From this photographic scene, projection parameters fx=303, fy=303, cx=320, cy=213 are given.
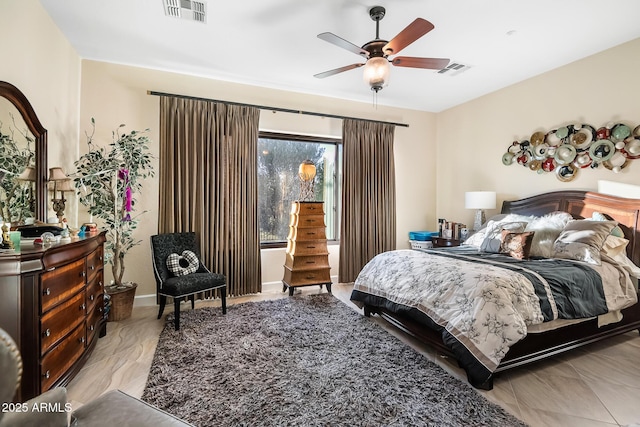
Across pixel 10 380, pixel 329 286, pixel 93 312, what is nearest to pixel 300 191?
pixel 329 286

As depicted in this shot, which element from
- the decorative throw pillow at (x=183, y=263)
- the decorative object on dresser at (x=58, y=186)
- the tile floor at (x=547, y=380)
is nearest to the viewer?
the tile floor at (x=547, y=380)

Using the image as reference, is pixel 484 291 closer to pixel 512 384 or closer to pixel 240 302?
pixel 512 384

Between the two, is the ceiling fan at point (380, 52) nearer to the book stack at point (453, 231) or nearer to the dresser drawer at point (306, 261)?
the dresser drawer at point (306, 261)

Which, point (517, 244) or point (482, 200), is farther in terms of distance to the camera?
point (482, 200)

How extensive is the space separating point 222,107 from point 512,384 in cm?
398

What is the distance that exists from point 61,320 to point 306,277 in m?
2.52

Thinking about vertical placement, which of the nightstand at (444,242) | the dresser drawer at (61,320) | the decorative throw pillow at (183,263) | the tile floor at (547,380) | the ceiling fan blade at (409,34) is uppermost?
the ceiling fan blade at (409,34)

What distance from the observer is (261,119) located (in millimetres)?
4125

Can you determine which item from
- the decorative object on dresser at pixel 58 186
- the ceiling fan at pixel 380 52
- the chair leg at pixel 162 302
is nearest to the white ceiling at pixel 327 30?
the ceiling fan at pixel 380 52

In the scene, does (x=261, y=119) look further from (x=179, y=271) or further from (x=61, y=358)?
(x=61, y=358)

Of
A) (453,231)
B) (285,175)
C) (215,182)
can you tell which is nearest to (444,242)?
(453,231)

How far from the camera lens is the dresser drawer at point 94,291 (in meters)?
2.23

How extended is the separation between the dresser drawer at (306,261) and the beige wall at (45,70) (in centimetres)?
244

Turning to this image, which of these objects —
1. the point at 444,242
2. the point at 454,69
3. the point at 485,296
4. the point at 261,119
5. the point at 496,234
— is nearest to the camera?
the point at 485,296
